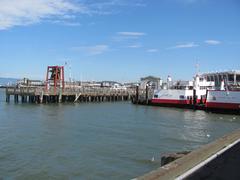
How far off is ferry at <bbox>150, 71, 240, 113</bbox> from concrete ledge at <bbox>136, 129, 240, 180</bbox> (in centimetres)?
3652

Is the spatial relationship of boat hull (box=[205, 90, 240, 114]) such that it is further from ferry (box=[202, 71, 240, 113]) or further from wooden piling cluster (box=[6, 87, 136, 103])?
wooden piling cluster (box=[6, 87, 136, 103])

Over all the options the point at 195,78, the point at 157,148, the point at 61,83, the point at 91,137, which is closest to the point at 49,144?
the point at 91,137

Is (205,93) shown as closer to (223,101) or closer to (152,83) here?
(223,101)

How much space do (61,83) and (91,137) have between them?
5210cm

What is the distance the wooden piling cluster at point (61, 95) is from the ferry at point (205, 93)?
1691 cm

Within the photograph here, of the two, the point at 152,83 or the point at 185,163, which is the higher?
the point at 152,83

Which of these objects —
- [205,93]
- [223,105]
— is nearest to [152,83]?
[205,93]

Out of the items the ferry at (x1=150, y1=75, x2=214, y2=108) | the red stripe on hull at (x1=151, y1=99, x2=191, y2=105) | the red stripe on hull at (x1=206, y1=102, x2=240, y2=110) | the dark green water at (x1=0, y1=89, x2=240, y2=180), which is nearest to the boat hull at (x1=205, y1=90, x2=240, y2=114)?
the red stripe on hull at (x1=206, y1=102, x2=240, y2=110)

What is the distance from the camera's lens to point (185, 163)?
966 cm

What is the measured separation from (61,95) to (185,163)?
57.3 meters

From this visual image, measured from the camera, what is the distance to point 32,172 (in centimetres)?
1455

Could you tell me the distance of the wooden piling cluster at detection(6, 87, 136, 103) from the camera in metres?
61.5

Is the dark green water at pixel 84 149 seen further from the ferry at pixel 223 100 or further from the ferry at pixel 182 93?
the ferry at pixel 182 93

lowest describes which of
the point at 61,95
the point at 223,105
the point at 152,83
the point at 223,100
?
the point at 223,105
